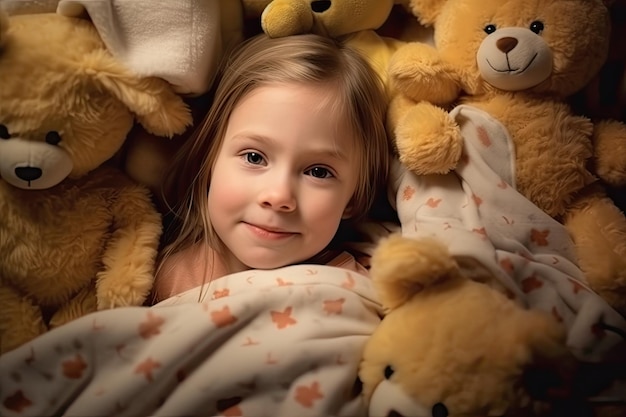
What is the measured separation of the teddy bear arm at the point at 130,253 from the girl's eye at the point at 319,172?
0.23m

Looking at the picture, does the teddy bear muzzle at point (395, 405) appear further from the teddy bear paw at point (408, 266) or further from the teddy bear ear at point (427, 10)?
the teddy bear ear at point (427, 10)

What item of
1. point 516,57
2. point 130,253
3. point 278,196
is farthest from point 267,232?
point 516,57

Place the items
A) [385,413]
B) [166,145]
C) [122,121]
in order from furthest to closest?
1. [166,145]
2. [122,121]
3. [385,413]

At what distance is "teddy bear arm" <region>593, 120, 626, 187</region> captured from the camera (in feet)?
2.86

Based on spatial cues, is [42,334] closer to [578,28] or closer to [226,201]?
[226,201]

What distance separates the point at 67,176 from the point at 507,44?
60cm

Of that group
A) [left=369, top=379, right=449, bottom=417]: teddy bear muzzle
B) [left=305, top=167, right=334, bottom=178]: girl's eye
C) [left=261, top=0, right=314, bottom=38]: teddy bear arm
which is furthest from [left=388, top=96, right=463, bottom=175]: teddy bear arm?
[left=369, top=379, right=449, bottom=417]: teddy bear muzzle

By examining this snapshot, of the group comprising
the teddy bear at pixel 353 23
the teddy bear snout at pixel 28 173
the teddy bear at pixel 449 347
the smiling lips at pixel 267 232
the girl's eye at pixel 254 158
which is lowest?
the smiling lips at pixel 267 232

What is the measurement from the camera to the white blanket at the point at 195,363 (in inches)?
27.9

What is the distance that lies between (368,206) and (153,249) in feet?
1.13

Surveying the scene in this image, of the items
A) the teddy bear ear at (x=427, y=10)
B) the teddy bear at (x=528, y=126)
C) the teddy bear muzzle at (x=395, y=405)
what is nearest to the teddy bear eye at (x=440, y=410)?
the teddy bear muzzle at (x=395, y=405)

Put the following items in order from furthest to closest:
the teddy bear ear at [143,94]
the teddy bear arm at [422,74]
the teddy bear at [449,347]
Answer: the teddy bear arm at [422,74] → the teddy bear ear at [143,94] → the teddy bear at [449,347]

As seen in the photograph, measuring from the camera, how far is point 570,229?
0.87 meters

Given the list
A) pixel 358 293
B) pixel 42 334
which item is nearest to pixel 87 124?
pixel 42 334
